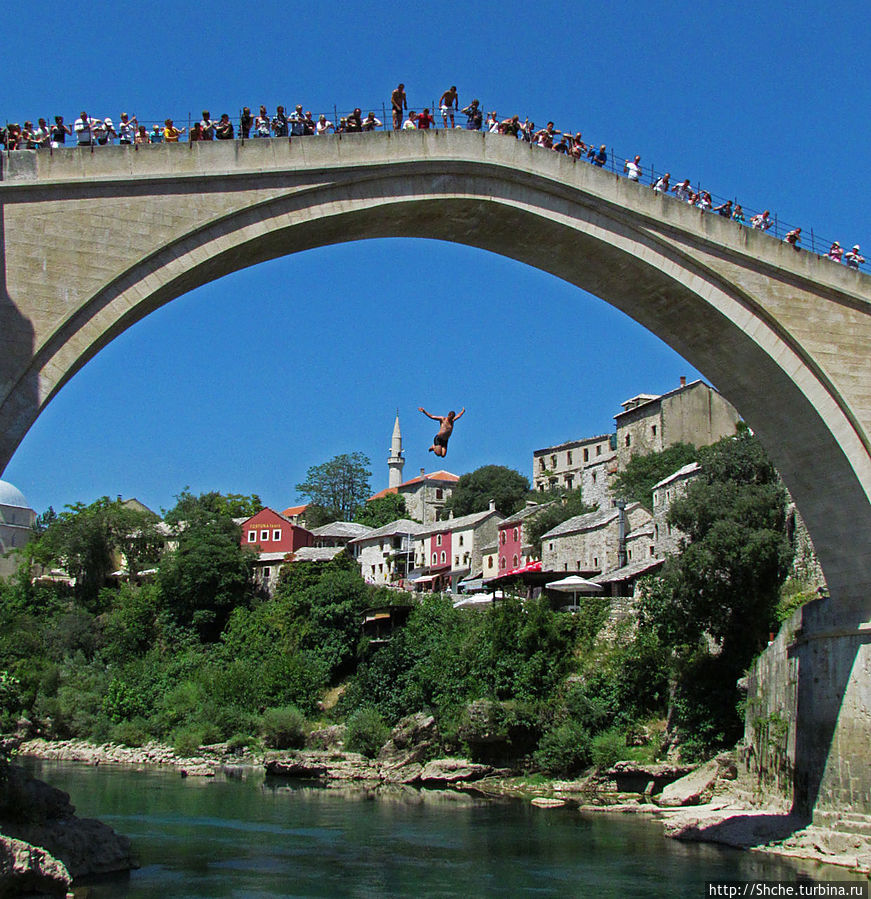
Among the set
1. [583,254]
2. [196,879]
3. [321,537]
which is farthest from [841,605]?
[321,537]

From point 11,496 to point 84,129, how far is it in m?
53.2

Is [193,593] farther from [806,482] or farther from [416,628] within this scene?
[806,482]

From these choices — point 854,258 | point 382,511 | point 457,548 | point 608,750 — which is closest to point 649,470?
point 457,548

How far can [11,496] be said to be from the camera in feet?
201

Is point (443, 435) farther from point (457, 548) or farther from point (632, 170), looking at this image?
point (457, 548)

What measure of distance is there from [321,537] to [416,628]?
81.9 feet

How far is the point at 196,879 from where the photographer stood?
45.9ft

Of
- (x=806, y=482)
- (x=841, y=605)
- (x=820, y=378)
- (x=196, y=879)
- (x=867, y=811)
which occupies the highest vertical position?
(x=820, y=378)

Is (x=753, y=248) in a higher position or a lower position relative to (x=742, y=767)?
higher

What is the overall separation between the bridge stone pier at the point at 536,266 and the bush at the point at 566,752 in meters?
9.07

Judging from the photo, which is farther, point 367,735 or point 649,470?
point 649,470

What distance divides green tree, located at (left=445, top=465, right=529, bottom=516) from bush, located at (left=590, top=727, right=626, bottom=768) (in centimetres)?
3993

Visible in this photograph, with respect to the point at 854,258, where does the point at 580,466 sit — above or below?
above

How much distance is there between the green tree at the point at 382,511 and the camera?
6706 cm
